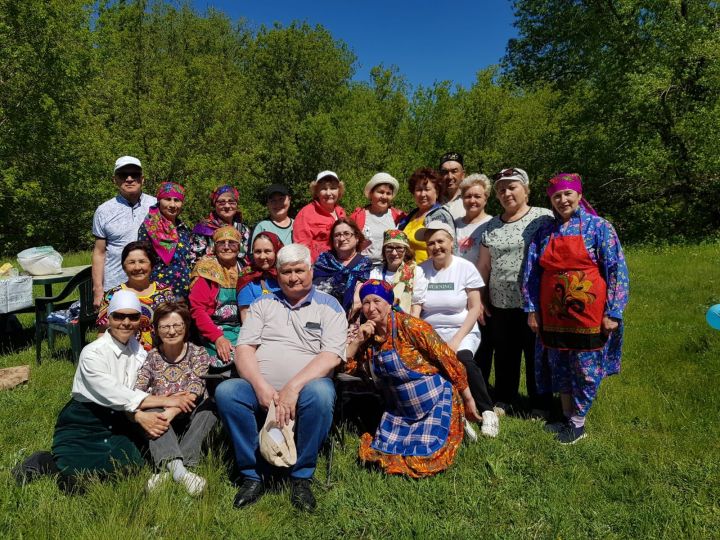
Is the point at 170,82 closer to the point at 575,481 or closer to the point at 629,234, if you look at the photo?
the point at 629,234

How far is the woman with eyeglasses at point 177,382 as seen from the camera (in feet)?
10.7

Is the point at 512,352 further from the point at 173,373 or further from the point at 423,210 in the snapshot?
the point at 173,373

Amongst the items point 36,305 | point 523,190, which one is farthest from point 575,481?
point 36,305

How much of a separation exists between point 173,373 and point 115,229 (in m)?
2.04

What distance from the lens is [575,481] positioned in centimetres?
325

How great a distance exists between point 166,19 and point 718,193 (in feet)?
90.7

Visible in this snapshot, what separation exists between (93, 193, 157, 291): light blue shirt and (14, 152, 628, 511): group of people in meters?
0.01

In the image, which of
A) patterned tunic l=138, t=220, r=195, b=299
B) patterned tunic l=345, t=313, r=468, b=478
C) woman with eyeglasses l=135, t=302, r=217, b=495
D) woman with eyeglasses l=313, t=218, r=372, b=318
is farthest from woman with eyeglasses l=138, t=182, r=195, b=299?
patterned tunic l=345, t=313, r=468, b=478

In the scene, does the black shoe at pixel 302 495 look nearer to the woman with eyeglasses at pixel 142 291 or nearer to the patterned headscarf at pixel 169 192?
the woman with eyeglasses at pixel 142 291

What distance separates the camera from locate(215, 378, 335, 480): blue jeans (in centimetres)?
317

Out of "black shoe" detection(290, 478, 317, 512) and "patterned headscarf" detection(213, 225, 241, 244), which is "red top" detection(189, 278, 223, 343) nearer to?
"patterned headscarf" detection(213, 225, 241, 244)

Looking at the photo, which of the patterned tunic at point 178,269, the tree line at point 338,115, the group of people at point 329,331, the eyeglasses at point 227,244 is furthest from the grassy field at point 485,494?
the tree line at point 338,115

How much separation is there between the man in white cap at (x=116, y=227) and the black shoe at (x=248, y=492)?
271cm

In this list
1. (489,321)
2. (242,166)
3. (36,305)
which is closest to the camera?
(489,321)
